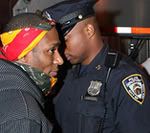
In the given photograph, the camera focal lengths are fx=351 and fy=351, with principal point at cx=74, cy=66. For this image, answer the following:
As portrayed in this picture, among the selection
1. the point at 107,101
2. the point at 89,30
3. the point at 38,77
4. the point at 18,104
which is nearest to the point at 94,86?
the point at 107,101

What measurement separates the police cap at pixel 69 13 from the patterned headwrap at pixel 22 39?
279 millimetres

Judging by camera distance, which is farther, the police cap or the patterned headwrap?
the police cap

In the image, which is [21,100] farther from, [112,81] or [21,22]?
[112,81]

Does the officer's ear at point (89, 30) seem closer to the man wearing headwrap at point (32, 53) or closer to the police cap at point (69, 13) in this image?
the police cap at point (69, 13)

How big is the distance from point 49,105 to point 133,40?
0.84 meters

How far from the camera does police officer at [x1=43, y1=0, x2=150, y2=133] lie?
136cm

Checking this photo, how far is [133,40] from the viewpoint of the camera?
2189 mm

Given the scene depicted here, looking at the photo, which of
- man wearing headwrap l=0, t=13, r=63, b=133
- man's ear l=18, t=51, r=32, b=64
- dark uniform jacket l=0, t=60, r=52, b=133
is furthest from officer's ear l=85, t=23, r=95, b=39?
dark uniform jacket l=0, t=60, r=52, b=133

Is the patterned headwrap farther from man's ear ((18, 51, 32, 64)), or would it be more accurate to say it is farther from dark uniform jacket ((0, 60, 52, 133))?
dark uniform jacket ((0, 60, 52, 133))

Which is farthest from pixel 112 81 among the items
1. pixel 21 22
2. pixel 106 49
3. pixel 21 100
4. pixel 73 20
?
pixel 21 100

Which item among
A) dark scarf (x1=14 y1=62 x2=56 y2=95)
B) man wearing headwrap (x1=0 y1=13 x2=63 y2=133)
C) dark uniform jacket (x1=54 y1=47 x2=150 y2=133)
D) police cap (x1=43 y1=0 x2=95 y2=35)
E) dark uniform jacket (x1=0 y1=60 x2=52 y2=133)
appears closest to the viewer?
dark uniform jacket (x1=0 y1=60 x2=52 y2=133)

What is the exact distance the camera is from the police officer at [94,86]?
1.36 m

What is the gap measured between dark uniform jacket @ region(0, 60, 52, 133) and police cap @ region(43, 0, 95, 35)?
568 mm

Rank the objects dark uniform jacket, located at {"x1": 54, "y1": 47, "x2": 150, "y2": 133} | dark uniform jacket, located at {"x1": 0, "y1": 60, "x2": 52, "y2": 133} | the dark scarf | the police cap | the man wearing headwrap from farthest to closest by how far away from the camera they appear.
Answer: the police cap < dark uniform jacket, located at {"x1": 54, "y1": 47, "x2": 150, "y2": 133} < the dark scarf < the man wearing headwrap < dark uniform jacket, located at {"x1": 0, "y1": 60, "x2": 52, "y2": 133}
